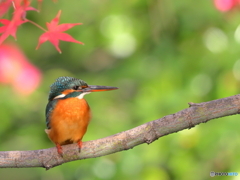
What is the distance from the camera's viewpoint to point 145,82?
3.89 metres

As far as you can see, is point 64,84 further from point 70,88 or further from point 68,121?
point 68,121

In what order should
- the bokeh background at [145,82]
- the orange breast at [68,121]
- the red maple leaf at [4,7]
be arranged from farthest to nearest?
the bokeh background at [145,82], the orange breast at [68,121], the red maple leaf at [4,7]

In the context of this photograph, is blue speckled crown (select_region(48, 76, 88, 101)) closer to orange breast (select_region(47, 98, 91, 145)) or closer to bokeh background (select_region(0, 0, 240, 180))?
orange breast (select_region(47, 98, 91, 145))

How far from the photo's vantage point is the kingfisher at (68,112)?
2490 mm

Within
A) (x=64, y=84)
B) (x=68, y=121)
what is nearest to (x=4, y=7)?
(x=64, y=84)

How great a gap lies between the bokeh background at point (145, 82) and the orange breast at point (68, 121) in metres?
1.01

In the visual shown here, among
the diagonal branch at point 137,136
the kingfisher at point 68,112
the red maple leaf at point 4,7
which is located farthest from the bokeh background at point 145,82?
the red maple leaf at point 4,7

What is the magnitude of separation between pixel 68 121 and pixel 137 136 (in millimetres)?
537

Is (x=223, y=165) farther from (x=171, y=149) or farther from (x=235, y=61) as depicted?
(x=235, y=61)

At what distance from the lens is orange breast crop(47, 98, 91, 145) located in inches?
98.0

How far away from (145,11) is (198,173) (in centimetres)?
178

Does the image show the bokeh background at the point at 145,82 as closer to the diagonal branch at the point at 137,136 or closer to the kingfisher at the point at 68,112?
the kingfisher at the point at 68,112

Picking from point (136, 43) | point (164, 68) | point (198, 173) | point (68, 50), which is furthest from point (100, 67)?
point (198, 173)

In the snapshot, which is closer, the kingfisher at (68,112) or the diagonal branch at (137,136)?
the diagonal branch at (137,136)
